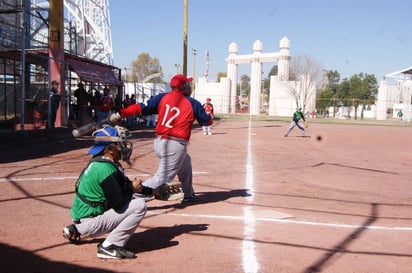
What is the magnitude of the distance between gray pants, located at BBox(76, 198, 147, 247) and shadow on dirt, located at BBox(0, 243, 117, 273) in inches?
14.3

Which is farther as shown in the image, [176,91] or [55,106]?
[55,106]

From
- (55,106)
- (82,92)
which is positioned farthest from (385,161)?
(82,92)

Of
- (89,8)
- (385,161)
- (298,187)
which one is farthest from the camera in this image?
(89,8)

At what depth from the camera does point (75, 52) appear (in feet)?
75.2

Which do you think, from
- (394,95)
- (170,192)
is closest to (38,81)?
(170,192)

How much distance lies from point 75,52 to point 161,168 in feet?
62.5

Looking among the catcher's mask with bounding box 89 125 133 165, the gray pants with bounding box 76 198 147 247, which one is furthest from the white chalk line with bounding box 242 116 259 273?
the catcher's mask with bounding box 89 125 133 165

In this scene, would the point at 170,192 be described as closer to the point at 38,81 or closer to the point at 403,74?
the point at 38,81

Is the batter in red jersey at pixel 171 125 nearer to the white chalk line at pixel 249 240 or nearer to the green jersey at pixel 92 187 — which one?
the white chalk line at pixel 249 240

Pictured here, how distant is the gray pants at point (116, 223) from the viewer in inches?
163

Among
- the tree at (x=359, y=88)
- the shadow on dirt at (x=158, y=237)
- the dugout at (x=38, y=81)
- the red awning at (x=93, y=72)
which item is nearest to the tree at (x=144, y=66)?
the tree at (x=359, y=88)

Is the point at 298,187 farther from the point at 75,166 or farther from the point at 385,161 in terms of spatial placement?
the point at 385,161

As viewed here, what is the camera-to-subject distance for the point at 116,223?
417 centimetres

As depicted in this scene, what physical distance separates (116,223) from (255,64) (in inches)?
2514
